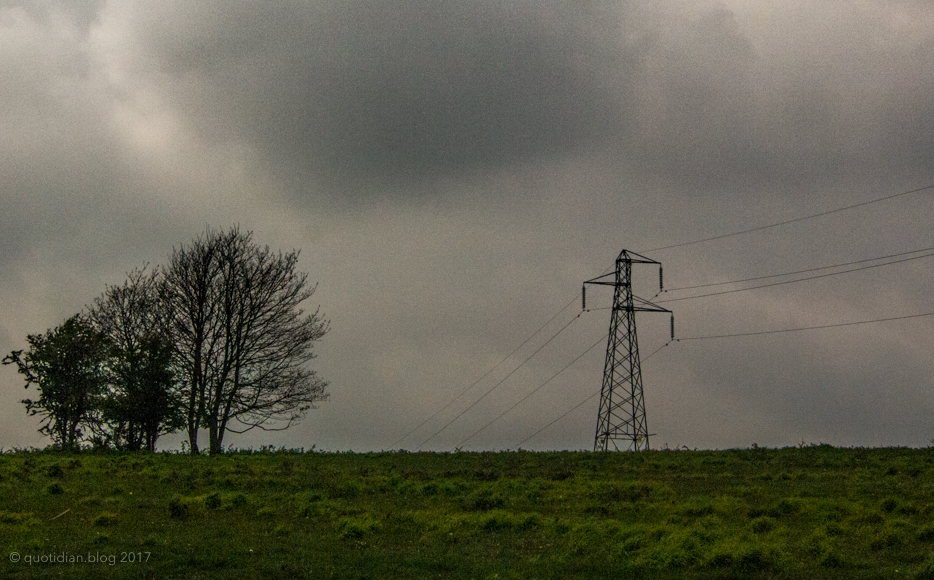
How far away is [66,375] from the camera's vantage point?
54844 millimetres

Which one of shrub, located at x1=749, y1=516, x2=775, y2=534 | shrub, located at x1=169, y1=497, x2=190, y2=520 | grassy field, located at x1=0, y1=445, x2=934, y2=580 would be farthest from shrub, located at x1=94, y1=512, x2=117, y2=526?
shrub, located at x1=749, y1=516, x2=775, y2=534

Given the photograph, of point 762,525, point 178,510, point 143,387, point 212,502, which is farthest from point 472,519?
point 143,387

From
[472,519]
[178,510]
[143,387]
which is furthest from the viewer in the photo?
[143,387]

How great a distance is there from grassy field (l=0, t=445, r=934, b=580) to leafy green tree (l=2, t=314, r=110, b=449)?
1983 centimetres

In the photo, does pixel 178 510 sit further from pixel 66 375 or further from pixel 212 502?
pixel 66 375

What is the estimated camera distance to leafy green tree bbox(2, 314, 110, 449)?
54656mm

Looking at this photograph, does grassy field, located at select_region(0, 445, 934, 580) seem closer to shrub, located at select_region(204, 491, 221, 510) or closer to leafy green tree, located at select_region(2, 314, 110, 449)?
shrub, located at select_region(204, 491, 221, 510)

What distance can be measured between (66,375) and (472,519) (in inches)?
1573

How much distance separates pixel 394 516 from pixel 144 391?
33.3 metres

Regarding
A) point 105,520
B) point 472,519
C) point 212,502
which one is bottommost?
point 105,520

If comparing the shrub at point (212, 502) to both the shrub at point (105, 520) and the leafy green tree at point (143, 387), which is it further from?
the leafy green tree at point (143, 387)

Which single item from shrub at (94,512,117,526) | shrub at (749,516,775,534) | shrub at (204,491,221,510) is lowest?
shrub at (94,512,117,526)

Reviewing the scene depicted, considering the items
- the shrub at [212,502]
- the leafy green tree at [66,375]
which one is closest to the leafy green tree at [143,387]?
the leafy green tree at [66,375]

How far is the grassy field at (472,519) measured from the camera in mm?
17891
